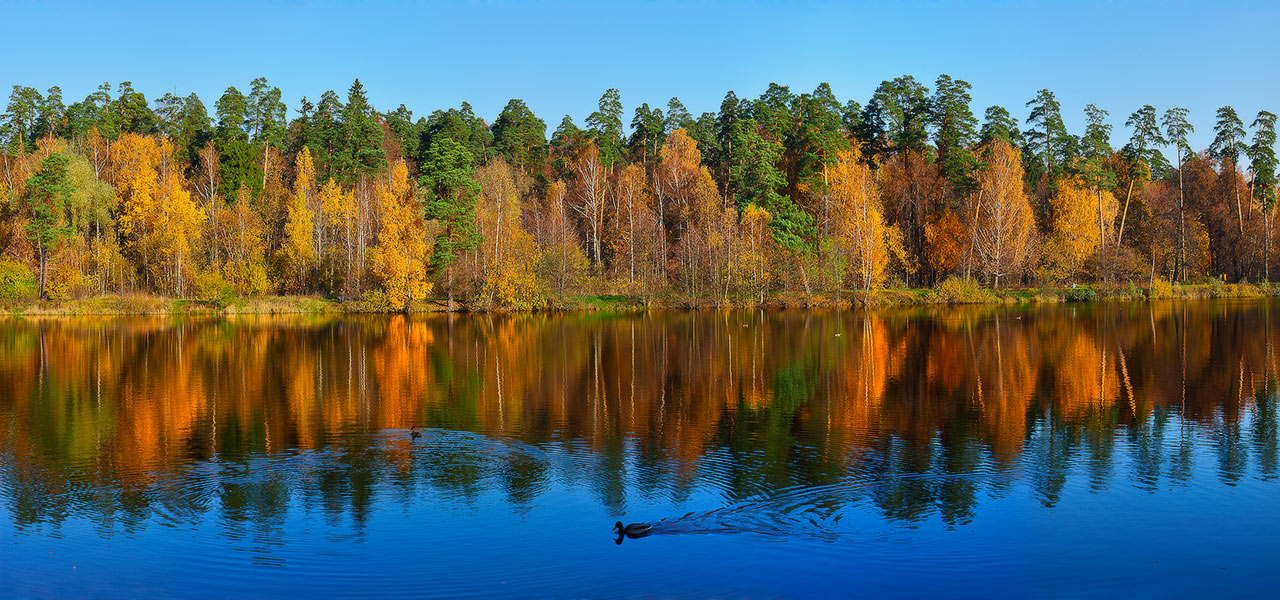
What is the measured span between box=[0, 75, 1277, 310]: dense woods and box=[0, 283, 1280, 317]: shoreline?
34.7 inches

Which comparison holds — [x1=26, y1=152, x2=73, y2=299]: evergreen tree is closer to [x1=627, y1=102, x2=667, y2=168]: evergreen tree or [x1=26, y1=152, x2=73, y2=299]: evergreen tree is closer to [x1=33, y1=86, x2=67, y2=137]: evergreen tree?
[x1=33, y1=86, x2=67, y2=137]: evergreen tree

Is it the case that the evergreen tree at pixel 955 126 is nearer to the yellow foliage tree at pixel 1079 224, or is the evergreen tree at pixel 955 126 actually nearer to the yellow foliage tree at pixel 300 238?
the yellow foliage tree at pixel 1079 224

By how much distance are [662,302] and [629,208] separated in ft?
32.4

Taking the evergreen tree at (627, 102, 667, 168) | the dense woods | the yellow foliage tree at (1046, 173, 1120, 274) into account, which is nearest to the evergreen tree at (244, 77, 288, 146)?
the dense woods

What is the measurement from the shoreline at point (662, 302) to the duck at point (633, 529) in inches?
2078

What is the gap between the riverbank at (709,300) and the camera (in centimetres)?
6181

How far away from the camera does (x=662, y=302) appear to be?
67.0 meters

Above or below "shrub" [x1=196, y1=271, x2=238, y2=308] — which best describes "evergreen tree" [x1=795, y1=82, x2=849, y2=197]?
above

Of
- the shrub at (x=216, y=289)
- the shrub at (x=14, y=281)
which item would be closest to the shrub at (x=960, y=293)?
the shrub at (x=216, y=289)

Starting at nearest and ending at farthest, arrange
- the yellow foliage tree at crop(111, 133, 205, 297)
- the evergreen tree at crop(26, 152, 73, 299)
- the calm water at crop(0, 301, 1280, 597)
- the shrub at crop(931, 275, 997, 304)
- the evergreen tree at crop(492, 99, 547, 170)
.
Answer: the calm water at crop(0, 301, 1280, 597)
the evergreen tree at crop(26, 152, 73, 299)
the yellow foliage tree at crop(111, 133, 205, 297)
the shrub at crop(931, 275, 997, 304)
the evergreen tree at crop(492, 99, 547, 170)

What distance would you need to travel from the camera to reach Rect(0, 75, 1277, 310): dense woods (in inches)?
2496

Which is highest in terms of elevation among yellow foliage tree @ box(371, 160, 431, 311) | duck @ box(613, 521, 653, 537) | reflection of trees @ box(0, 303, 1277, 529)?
yellow foliage tree @ box(371, 160, 431, 311)

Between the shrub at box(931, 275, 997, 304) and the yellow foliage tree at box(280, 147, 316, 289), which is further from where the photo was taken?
the yellow foliage tree at box(280, 147, 316, 289)

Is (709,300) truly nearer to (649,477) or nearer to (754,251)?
(754,251)
